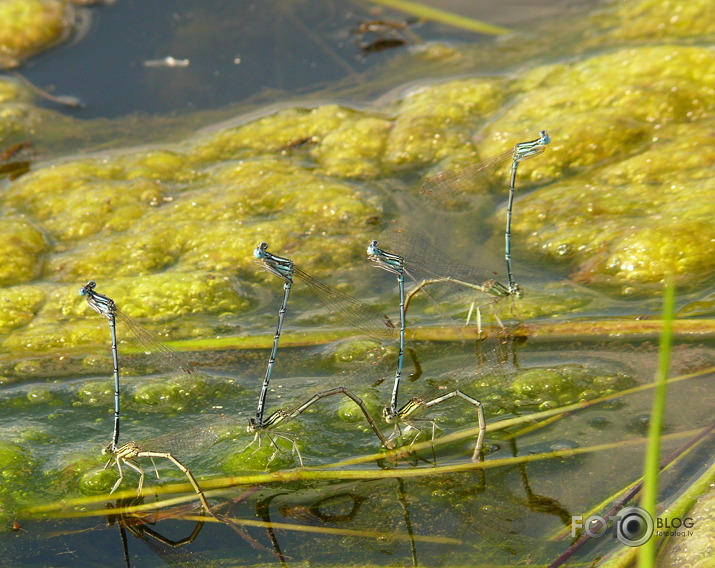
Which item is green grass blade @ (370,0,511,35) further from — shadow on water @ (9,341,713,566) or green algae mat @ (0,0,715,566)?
shadow on water @ (9,341,713,566)

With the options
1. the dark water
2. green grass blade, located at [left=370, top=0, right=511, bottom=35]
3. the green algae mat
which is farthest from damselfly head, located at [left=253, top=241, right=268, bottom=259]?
green grass blade, located at [left=370, top=0, right=511, bottom=35]

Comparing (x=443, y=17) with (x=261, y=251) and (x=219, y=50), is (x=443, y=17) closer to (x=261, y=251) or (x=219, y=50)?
(x=219, y=50)

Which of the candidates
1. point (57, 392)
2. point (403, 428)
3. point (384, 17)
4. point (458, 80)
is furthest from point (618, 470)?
point (384, 17)

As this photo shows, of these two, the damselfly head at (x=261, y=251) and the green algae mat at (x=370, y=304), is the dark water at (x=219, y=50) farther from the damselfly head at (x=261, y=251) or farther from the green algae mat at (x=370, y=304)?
the damselfly head at (x=261, y=251)

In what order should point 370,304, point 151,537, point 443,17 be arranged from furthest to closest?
point 443,17
point 370,304
point 151,537

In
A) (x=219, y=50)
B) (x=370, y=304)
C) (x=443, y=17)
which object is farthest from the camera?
(x=443, y=17)

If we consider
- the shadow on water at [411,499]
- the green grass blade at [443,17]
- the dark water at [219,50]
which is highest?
the green grass blade at [443,17]

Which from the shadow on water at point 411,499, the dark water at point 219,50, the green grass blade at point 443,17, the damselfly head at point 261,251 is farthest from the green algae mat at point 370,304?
the damselfly head at point 261,251

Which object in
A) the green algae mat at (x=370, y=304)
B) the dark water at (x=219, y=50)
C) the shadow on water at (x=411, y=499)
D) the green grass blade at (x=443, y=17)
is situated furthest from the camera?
the green grass blade at (x=443, y=17)

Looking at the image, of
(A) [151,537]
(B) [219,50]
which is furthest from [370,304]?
(B) [219,50]
